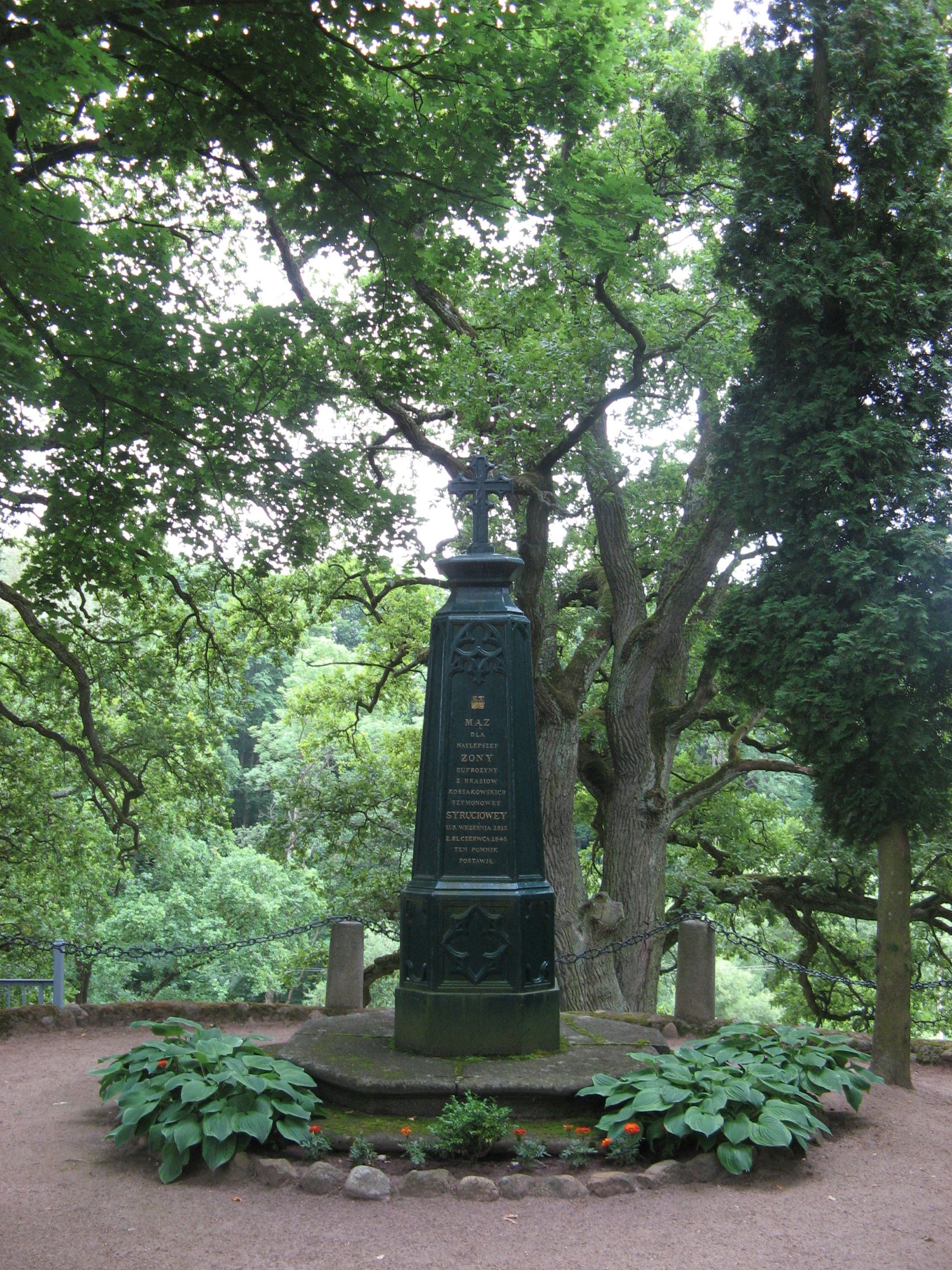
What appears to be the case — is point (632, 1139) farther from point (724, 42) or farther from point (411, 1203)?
point (724, 42)

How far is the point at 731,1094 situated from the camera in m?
5.62

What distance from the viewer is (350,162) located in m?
6.87

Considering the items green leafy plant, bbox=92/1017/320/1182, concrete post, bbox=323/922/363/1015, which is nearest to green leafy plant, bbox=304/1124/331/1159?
green leafy plant, bbox=92/1017/320/1182

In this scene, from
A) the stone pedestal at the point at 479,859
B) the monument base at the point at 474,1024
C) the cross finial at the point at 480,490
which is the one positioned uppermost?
the cross finial at the point at 480,490

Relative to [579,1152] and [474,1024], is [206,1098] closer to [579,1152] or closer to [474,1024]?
[474,1024]

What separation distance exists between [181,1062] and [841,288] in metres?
7.00

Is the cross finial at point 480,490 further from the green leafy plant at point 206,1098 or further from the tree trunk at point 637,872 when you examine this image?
the tree trunk at point 637,872

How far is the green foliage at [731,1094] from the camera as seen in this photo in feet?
17.8

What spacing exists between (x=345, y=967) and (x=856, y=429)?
599 centimetres

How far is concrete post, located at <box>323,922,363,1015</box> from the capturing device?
8.99 metres

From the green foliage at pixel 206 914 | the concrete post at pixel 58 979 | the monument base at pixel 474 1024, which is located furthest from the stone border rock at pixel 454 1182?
the green foliage at pixel 206 914

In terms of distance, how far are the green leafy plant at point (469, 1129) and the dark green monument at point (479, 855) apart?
97cm

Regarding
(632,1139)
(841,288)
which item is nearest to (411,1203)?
(632,1139)

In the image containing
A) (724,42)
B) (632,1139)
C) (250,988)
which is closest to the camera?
(632,1139)
